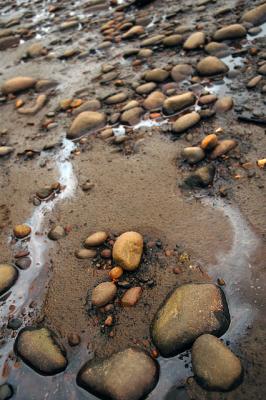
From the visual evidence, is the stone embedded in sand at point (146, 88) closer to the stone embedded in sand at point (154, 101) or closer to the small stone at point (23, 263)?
the stone embedded in sand at point (154, 101)

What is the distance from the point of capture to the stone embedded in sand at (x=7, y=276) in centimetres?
202

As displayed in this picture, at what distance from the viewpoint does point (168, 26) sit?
A: 414 cm

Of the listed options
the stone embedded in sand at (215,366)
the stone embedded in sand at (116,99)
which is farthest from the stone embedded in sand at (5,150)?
the stone embedded in sand at (215,366)

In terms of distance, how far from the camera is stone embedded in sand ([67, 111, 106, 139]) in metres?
2.99

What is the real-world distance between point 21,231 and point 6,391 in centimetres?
96

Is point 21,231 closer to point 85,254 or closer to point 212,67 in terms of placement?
point 85,254

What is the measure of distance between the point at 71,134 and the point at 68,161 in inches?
12.1

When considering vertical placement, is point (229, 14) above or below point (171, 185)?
above

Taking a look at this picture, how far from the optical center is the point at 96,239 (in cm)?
213

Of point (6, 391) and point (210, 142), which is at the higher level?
point (210, 142)

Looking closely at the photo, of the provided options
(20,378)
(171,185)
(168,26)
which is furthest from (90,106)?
(20,378)

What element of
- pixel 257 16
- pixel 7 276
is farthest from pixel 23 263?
pixel 257 16

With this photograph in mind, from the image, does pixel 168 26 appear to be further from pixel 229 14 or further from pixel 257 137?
pixel 257 137

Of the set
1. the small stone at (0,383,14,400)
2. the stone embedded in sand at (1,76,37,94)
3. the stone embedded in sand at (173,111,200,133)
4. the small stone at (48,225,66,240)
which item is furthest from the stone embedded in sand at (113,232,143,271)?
the stone embedded in sand at (1,76,37,94)
